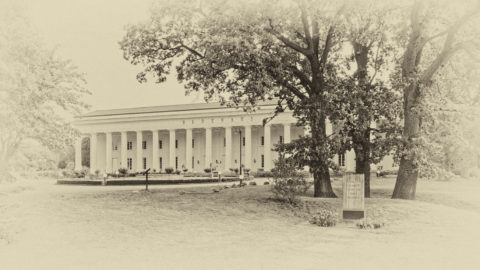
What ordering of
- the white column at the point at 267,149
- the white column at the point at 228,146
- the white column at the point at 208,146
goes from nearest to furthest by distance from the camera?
1. the white column at the point at 267,149
2. the white column at the point at 228,146
3. the white column at the point at 208,146

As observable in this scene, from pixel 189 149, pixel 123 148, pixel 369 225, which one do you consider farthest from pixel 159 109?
pixel 369 225

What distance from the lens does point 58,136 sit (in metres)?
15.7

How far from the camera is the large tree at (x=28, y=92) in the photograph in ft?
44.9

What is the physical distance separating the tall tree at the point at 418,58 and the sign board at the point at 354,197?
4432 mm

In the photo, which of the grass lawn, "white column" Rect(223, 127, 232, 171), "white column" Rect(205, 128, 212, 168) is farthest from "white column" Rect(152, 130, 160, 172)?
the grass lawn

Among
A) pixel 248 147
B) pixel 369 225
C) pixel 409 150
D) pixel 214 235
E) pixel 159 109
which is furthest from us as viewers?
pixel 159 109

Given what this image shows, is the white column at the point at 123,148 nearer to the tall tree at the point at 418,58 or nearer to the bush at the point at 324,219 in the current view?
the tall tree at the point at 418,58

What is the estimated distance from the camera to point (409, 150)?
21.6 m

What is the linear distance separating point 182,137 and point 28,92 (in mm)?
68161

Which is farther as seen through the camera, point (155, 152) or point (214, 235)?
point (155, 152)

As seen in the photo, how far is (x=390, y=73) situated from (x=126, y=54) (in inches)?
463

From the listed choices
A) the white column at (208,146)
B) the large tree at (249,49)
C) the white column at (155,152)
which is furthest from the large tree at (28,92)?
the white column at (155,152)

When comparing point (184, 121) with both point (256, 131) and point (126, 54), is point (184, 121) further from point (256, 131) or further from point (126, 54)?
point (126, 54)

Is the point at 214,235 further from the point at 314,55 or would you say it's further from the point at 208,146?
the point at 208,146
